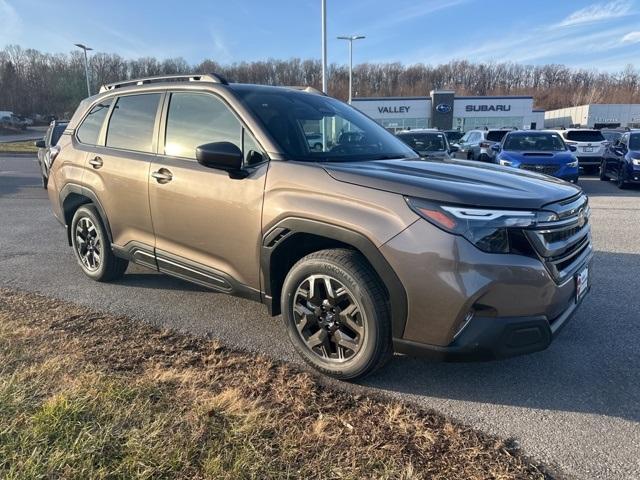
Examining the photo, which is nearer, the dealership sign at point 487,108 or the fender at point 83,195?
the fender at point 83,195

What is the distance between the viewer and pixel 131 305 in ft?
14.1

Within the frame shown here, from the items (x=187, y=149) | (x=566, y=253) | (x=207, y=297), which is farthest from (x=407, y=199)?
(x=207, y=297)

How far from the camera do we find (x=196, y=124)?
3.71 metres

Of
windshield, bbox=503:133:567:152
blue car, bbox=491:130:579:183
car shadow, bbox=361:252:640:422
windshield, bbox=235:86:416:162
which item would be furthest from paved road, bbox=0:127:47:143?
car shadow, bbox=361:252:640:422

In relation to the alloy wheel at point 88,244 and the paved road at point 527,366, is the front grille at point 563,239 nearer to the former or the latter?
the paved road at point 527,366

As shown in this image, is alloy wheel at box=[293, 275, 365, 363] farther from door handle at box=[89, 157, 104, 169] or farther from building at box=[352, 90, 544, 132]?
building at box=[352, 90, 544, 132]

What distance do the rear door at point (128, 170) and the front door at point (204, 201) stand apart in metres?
0.15

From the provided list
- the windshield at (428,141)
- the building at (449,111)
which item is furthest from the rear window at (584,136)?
the building at (449,111)

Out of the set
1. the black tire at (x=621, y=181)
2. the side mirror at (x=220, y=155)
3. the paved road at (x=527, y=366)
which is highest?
the side mirror at (x=220, y=155)

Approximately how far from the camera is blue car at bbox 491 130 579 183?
11547 millimetres

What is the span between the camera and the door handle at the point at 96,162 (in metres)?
4.44

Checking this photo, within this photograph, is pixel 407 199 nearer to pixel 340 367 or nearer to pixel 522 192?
pixel 522 192

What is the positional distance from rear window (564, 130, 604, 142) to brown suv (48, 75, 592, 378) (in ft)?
56.0

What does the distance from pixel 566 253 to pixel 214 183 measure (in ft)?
7.61
